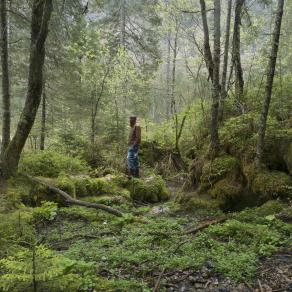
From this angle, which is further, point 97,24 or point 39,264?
point 97,24

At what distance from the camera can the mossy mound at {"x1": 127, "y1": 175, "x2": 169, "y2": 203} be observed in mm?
10219

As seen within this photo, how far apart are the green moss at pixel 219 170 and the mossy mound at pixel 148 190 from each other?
1.98 metres

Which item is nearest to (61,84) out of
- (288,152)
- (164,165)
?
(164,165)

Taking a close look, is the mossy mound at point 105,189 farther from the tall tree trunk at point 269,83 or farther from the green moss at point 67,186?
the tall tree trunk at point 269,83

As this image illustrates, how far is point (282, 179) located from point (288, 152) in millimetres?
745

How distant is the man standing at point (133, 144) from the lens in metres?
10.9

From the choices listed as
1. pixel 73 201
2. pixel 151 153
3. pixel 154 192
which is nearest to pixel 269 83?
pixel 154 192

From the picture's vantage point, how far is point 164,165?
12875 millimetres

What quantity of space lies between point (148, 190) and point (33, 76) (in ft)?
14.8

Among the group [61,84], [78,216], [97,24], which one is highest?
[97,24]

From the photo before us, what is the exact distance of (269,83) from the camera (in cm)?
740

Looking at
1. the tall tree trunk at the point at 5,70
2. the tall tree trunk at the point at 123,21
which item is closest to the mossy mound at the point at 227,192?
the tall tree trunk at the point at 5,70

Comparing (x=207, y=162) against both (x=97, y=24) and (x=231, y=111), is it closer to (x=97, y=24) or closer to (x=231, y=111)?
(x=231, y=111)

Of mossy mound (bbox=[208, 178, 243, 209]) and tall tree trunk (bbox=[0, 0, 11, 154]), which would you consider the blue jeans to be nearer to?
mossy mound (bbox=[208, 178, 243, 209])
